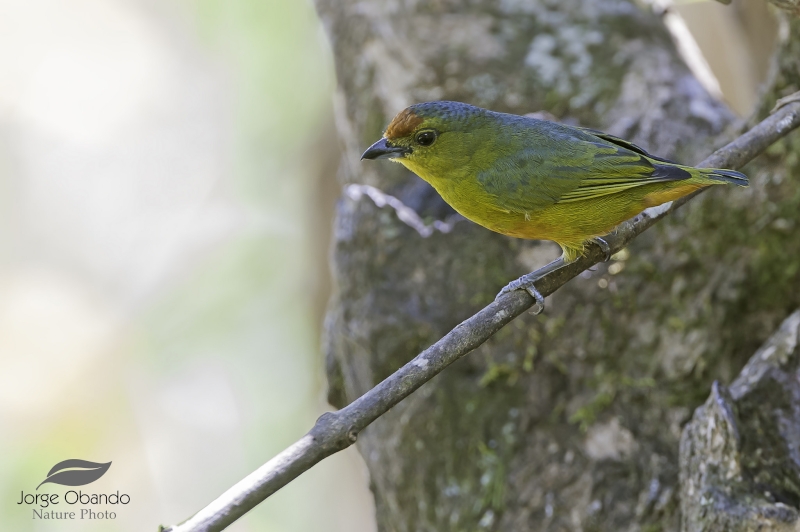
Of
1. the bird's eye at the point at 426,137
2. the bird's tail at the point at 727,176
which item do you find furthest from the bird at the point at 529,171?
the bird's tail at the point at 727,176

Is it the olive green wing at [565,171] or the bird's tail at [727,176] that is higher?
the bird's tail at [727,176]

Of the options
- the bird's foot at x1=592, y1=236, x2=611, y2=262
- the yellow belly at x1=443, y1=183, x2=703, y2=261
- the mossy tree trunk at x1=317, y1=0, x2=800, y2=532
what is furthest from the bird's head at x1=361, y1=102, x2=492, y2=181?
the bird's foot at x1=592, y1=236, x2=611, y2=262

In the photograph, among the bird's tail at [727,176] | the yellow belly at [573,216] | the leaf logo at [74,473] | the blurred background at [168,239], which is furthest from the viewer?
the blurred background at [168,239]

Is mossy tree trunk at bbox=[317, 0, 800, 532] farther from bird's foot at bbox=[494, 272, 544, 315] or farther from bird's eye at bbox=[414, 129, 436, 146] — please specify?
bird's eye at bbox=[414, 129, 436, 146]

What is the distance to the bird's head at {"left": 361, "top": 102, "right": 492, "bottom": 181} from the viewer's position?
295cm

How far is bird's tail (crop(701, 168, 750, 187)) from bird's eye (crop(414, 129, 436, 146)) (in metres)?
1.08

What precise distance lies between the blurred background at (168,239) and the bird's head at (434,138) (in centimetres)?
353

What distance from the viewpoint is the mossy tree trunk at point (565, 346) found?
9.52 feet

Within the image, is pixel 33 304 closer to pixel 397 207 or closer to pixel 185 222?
pixel 185 222

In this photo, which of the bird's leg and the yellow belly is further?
the yellow belly

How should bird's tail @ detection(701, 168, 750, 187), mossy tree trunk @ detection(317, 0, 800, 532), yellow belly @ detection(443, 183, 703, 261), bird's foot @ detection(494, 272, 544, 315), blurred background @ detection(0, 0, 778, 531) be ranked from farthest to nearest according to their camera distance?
blurred background @ detection(0, 0, 778, 531), mossy tree trunk @ detection(317, 0, 800, 532), yellow belly @ detection(443, 183, 703, 261), bird's tail @ detection(701, 168, 750, 187), bird's foot @ detection(494, 272, 544, 315)

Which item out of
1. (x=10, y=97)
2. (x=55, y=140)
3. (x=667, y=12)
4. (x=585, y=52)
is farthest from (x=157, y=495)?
(x=667, y=12)

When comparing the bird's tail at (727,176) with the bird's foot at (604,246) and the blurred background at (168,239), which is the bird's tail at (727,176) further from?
the blurred background at (168,239)

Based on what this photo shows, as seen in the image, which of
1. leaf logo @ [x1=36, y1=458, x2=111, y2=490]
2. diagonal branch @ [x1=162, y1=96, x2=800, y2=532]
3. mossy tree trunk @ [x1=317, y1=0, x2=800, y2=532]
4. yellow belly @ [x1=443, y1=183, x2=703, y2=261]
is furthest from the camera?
leaf logo @ [x1=36, y1=458, x2=111, y2=490]
